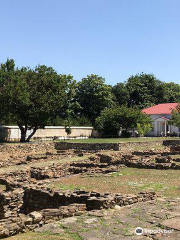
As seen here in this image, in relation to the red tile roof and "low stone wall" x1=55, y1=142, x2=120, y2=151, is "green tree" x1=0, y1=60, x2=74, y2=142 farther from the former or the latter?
the red tile roof

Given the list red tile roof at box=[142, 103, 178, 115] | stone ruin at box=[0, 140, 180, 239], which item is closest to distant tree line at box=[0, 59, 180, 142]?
red tile roof at box=[142, 103, 178, 115]

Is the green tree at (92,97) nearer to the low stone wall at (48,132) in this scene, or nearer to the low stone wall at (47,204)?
the low stone wall at (48,132)

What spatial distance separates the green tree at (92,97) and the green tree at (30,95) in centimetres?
2319

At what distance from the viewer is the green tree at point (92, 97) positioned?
67188 mm

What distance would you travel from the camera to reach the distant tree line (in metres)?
39.1

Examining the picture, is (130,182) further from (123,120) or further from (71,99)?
(71,99)

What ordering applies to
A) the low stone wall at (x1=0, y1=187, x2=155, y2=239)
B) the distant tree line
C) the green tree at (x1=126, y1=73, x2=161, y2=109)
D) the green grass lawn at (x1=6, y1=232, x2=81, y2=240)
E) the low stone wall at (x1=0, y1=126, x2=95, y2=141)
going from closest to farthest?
the green grass lawn at (x1=6, y1=232, x2=81, y2=240) < the low stone wall at (x1=0, y1=187, x2=155, y2=239) < the distant tree line < the low stone wall at (x1=0, y1=126, x2=95, y2=141) < the green tree at (x1=126, y1=73, x2=161, y2=109)

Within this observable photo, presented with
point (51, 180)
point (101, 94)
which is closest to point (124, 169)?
point (51, 180)

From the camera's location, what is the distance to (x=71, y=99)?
2672 inches

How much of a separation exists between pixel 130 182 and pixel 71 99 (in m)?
53.9

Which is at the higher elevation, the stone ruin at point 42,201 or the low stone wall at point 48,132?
the low stone wall at point 48,132

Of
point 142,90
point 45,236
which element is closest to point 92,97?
point 142,90

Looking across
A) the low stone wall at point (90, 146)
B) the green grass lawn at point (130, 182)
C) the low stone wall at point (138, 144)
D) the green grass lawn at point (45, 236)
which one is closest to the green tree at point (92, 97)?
the low stone wall at point (138, 144)

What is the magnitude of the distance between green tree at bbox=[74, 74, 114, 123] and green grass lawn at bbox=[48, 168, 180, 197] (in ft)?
161
